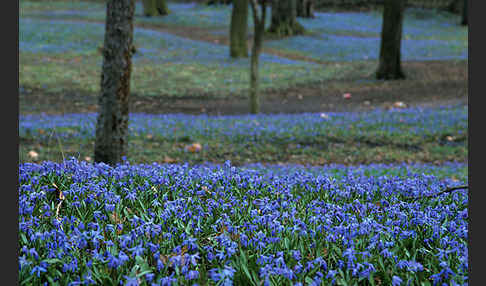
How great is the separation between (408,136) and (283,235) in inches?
455

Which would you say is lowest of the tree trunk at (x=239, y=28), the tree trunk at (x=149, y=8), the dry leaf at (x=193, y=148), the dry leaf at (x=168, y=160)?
the dry leaf at (x=168, y=160)

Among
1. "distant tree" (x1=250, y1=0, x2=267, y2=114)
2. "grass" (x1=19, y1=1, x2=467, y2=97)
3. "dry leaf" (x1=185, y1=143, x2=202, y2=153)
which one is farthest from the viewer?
"grass" (x1=19, y1=1, x2=467, y2=97)

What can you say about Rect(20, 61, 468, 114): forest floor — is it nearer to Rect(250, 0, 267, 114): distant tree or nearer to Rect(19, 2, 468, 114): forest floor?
Rect(19, 2, 468, 114): forest floor

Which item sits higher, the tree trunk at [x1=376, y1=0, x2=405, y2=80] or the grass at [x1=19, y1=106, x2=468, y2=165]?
the tree trunk at [x1=376, y1=0, x2=405, y2=80]

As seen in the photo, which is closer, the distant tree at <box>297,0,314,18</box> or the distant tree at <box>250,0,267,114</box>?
the distant tree at <box>250,0,267,114</box>

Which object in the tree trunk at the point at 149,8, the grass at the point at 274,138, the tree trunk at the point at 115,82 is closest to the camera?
the tree trunk at the point at 115,82

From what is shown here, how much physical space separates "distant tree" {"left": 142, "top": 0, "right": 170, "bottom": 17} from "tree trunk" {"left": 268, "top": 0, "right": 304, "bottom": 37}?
1407 cm

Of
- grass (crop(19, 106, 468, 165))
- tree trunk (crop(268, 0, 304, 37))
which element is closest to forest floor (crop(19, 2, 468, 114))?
tree trunk (crop(268, 0, 304, 37))

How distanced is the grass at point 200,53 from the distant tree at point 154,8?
96cm

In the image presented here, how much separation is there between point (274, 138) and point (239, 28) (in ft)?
57.0

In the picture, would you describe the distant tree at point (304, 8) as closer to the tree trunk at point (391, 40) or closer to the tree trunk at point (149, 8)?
the tree trunk at point (149, 8)

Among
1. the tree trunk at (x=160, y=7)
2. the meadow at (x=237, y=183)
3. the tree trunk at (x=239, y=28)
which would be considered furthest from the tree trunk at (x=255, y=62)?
the tree trunk at (x=160, y=7)

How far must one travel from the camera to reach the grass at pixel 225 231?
2.50 metres

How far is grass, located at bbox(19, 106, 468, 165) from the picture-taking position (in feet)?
38.1
